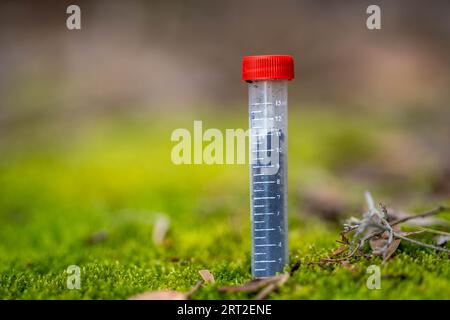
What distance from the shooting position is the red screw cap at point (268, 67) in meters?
2.94

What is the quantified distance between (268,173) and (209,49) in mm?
9344

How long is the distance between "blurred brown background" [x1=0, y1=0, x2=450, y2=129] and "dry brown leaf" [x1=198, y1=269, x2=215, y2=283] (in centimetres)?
813

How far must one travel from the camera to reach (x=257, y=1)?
12344 mm

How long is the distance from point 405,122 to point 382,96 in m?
1.82

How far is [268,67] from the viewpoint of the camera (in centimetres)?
295

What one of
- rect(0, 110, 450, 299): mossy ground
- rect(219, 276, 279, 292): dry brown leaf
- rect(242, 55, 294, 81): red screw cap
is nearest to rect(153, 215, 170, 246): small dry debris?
rect(0, 110, 450, 299): mossy ground

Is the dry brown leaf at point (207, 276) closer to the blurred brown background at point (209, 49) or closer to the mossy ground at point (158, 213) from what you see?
the mossy ground at point (158, 213)

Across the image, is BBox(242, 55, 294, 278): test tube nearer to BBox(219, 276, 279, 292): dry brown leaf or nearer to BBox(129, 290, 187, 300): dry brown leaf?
BBox(219, 276, 279, 292): dry brown leaf

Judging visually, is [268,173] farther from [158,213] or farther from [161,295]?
[158,213]

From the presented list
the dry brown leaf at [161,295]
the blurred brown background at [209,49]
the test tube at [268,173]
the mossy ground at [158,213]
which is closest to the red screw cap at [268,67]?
the test tube at [268,173]

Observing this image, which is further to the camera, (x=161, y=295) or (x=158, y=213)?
(x=158, y=213)

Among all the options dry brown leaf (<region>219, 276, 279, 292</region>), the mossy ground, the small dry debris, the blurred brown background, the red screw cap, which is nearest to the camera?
dry brown leaf (<region>219, 276, 279, 292</region>)

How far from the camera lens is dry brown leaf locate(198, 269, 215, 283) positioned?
3.00m

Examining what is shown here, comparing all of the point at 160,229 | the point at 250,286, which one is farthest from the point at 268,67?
the point at 160,229
